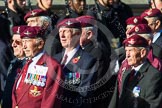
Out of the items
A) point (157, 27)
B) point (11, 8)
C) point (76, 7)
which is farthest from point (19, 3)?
point (157, 27)

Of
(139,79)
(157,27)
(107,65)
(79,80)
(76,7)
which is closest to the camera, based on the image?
(139,79)

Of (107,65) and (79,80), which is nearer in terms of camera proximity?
(79,80)

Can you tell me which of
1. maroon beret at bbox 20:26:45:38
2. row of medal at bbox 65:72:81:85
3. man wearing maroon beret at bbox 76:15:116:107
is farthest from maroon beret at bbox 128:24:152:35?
maroon beret at bbox 20:26:45:38

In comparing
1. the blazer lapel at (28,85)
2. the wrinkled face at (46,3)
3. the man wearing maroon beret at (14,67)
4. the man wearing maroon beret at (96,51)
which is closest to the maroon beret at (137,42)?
the man wearing maroon beret at (96,51)

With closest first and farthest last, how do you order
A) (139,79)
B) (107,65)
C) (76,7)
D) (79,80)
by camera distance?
1. (139,79)
2. (79,80)
3. (107,65)
4. (76,7)

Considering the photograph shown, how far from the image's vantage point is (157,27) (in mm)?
8609

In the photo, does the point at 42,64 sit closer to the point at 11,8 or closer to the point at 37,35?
the point at 37,35

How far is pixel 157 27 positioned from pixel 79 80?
64.1 inches

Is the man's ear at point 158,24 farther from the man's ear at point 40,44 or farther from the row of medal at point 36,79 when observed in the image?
the row of medal at point 36,79

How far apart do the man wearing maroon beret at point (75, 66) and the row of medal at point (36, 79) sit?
Result: 1.23ft

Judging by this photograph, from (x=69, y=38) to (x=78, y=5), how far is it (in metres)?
2.20

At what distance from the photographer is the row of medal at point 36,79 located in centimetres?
715

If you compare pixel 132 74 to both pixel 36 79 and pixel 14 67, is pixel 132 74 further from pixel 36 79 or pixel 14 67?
pixel 14 67

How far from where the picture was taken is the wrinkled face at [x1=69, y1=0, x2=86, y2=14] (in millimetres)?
9594
